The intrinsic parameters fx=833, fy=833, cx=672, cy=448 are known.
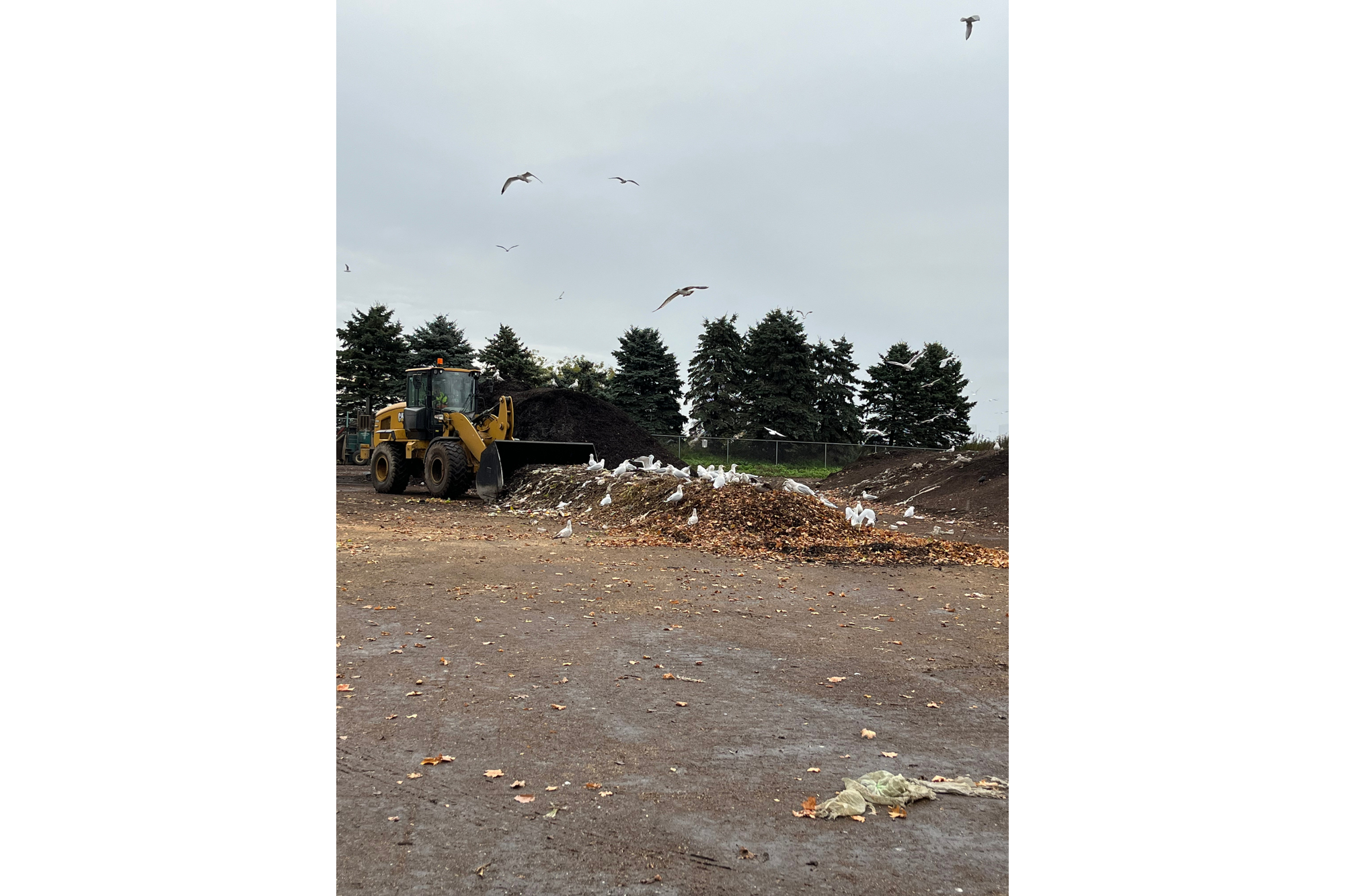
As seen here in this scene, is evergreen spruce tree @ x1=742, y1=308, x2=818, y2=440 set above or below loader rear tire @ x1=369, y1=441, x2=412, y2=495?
above

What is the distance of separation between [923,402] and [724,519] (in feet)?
91.9

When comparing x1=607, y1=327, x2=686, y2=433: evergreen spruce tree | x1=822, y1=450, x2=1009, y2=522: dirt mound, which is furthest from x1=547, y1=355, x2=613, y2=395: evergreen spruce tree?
x1=822, y1=450, x2=1009, y2=522: dirt mound

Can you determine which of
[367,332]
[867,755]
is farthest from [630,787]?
[367,332]

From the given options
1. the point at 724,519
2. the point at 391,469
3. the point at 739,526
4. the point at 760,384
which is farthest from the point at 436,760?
the point at 760,384

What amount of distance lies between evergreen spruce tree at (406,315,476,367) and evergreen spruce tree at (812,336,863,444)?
15.9 m

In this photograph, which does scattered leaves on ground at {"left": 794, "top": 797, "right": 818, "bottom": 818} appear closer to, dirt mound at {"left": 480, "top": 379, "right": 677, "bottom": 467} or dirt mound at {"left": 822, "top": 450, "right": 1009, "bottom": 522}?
dirt mound at {"left": 822, "top": 450, "right": 1009, "bottom": 522}

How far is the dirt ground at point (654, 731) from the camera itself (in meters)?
2.41

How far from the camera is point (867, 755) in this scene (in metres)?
3.32

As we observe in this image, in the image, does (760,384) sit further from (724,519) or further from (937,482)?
(724,519)

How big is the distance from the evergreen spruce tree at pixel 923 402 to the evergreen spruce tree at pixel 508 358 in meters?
15.8

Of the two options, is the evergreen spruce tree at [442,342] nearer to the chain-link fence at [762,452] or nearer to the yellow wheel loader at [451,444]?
the chain-link fence at [762,452]

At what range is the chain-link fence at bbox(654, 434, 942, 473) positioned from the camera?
29.7 metres

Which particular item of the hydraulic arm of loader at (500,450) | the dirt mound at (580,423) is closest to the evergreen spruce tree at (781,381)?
the dirt mound at (580,423)
